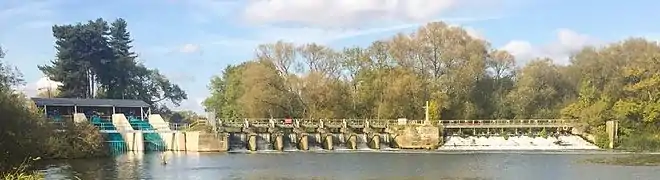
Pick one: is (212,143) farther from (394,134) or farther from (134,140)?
(394,134)

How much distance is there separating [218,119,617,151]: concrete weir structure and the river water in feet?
28.2

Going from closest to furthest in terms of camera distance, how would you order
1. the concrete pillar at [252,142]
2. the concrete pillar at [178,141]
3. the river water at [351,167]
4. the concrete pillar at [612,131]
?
the river water at [351,167]
the concrete pillar at [178,141]
the concrete pillar at [252,142]
the concrete pillar at [612,131]

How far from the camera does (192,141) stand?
224ft

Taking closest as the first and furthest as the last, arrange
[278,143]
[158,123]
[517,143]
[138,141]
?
[138,141]
[278,143]
[517,143]
[158,123]

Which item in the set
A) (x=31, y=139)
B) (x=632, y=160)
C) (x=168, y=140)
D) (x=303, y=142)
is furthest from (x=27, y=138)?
(x=632, y=160)

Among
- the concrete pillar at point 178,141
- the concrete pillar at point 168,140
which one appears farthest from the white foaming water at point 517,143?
the concrete pillar at point 168,140

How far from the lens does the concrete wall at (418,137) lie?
72.9m

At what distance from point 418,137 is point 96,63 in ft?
134

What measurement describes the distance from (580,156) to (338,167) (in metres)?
20.5

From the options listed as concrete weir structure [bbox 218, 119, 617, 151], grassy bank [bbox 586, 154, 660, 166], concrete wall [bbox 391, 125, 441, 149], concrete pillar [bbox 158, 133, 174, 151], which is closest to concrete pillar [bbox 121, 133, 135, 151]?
concrete pillar [bbox 158, 133, 174, 151]

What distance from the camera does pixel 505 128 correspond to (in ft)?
248

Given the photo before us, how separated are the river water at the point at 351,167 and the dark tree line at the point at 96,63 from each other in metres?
32.2

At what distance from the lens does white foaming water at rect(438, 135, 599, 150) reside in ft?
231

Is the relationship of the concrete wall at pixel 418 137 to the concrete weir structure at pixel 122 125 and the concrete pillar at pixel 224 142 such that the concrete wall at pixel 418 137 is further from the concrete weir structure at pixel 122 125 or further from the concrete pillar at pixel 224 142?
the concrete weir structure at pixel 122 125
